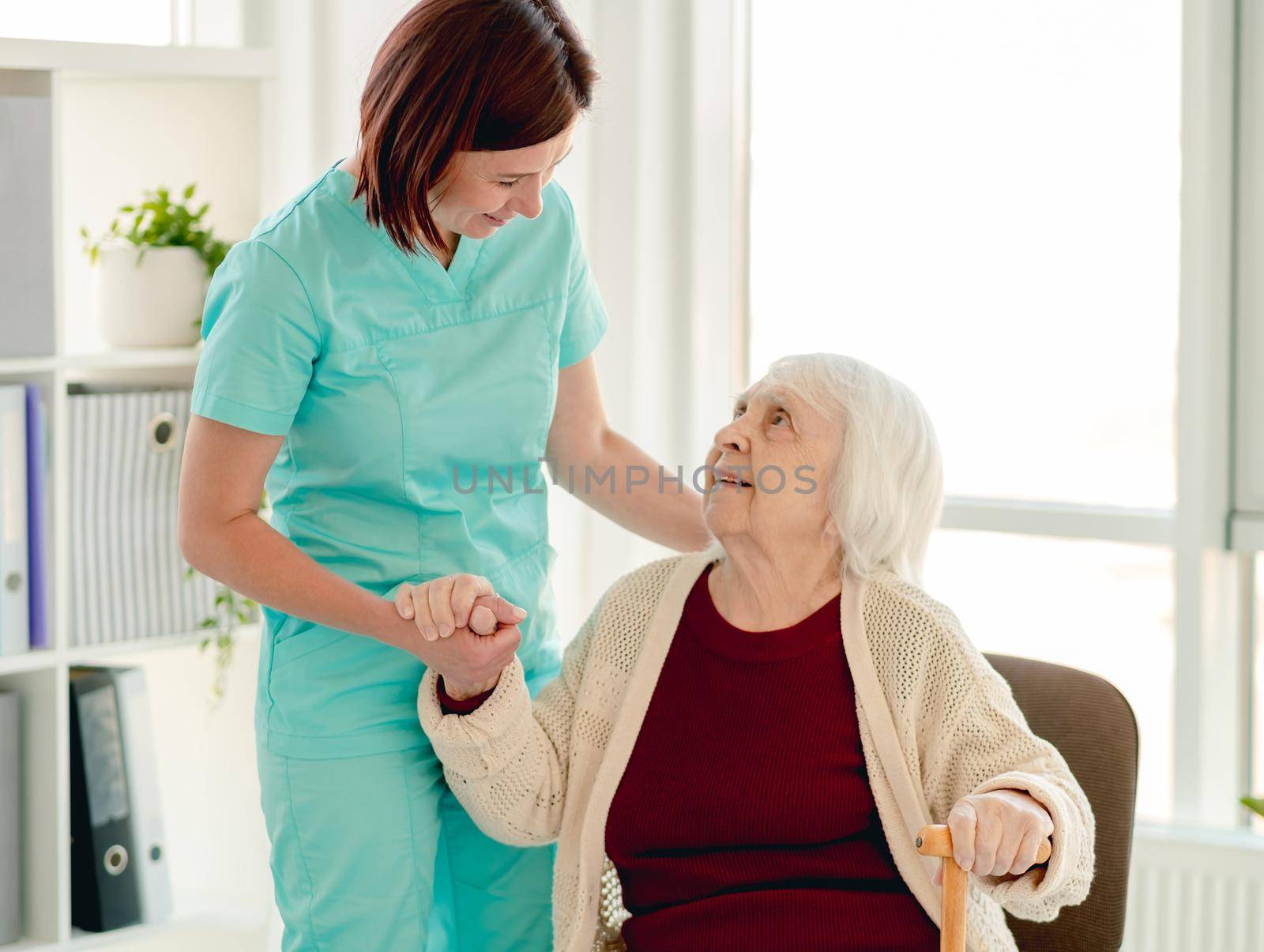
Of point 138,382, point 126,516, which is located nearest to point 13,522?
point 126,516

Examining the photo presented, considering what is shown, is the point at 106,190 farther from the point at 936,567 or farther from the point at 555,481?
the point at 936,567

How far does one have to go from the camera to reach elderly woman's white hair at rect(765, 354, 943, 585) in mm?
1511

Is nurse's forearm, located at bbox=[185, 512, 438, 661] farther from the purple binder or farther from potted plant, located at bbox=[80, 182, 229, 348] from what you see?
potted plant, located at bbox=[80, 182, 229, 348]

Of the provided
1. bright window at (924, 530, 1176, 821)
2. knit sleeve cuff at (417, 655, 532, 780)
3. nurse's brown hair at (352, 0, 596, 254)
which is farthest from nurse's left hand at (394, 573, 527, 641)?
bright window at (924, 530, 1176, 821)

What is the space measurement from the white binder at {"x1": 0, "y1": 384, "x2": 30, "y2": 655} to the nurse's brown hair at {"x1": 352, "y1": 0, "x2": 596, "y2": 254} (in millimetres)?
888

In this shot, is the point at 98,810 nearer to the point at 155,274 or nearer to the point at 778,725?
the point at 155,274

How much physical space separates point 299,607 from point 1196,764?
4.81 feet

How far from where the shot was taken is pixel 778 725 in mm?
1491

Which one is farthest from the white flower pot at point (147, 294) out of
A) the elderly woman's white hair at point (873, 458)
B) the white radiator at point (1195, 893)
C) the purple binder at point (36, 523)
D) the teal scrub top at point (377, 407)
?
the white radiator at point (1195, 893)

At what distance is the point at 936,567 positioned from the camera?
247 centimetres

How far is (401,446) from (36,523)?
0.83 meters

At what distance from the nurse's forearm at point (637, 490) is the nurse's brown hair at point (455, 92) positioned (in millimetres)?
500

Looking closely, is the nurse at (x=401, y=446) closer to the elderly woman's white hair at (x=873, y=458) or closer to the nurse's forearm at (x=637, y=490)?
the nurse's forearm at (x=637, y=490)

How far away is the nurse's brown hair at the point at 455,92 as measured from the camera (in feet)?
4.27
